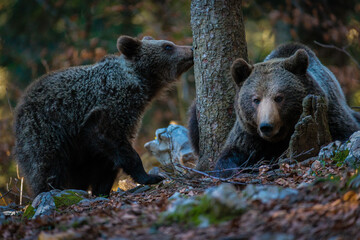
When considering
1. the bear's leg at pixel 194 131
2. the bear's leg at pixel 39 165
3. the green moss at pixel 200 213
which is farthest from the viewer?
the bear's leg at pixel 194 131

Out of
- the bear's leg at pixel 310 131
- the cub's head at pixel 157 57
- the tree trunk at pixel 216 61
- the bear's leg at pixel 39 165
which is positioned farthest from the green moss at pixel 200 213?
the cub's head at pixel 157 57

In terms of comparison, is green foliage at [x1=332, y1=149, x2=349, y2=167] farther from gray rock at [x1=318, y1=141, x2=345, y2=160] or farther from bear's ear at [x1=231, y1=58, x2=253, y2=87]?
bear's ear at [x1=231, y1=58, x2=253, y2=87]

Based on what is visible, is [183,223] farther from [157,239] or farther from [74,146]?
[74,146]

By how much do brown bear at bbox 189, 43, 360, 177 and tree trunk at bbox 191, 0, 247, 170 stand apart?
494 mm

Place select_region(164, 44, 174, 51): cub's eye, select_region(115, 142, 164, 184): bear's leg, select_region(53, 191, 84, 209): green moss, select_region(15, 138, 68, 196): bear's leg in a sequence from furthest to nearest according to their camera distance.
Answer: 1. select_region(164, 44, 174, 51): cub's eye
2. select_region(115, 142, 164, 184): bear's leg
3. select_region(15, 138, 68, 196): bear's leg
4. select_region(53, 191, 84, 209): green moss

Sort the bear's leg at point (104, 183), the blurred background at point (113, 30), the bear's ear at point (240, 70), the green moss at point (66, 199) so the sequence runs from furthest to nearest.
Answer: the blurred background at point (113, 30), the bear's leg at point (104, 183), the bear's ear at point (240, 70), the green moss at point (66, 199)

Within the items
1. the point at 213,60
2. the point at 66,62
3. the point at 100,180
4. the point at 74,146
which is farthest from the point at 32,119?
the point at 66,62

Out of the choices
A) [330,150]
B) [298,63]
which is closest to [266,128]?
[330,150]

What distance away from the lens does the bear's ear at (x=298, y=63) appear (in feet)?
17.2

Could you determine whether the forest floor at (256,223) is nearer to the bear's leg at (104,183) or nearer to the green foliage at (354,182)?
the green foliage at (354,182)

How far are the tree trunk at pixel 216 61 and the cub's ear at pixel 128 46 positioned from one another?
1209mm

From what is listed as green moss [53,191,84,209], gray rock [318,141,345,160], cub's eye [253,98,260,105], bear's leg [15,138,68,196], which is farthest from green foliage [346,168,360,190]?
bear's leg [15,138,68,196]

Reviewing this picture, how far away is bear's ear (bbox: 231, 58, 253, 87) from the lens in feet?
18.1

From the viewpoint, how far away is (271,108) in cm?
494
